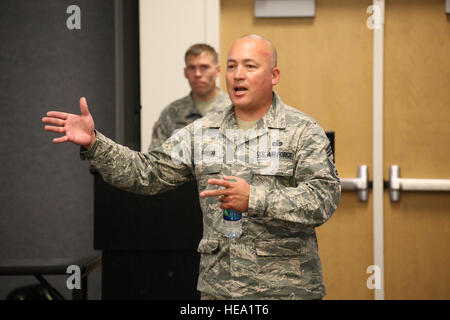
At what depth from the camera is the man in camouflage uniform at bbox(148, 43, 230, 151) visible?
9.36ft

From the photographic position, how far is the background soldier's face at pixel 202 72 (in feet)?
9.32

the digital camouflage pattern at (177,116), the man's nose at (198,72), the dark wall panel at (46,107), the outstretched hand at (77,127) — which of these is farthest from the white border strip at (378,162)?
the outstretched hand at (77,127)

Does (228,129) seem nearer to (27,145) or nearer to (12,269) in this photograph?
(12,269)

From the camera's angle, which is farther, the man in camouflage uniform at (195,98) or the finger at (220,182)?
the man in camouflage uniform at (195,98)

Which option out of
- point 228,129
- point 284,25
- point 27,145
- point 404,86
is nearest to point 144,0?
point 284,25

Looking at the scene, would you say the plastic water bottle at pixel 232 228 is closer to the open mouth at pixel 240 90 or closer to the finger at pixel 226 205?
the finger at pixel 226 205

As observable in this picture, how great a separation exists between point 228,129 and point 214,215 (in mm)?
276

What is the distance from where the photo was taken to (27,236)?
3.53 meters

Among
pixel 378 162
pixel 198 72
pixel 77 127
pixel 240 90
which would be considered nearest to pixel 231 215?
pixel 240 90

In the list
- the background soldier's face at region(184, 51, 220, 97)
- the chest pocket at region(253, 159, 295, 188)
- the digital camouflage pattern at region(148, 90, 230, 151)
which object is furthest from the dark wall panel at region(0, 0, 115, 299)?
the chest pocket at region(253, 159, 295, 188)

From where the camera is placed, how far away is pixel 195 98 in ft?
9.82

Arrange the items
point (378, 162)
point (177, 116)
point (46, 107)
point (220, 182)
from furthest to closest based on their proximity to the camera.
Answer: point (46, 107) → point (378, 162) → point (177, 116) → point (220, 182)

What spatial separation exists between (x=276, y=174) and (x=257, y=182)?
0.21 ft

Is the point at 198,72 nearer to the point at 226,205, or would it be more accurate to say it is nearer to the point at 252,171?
the point at 252,171
